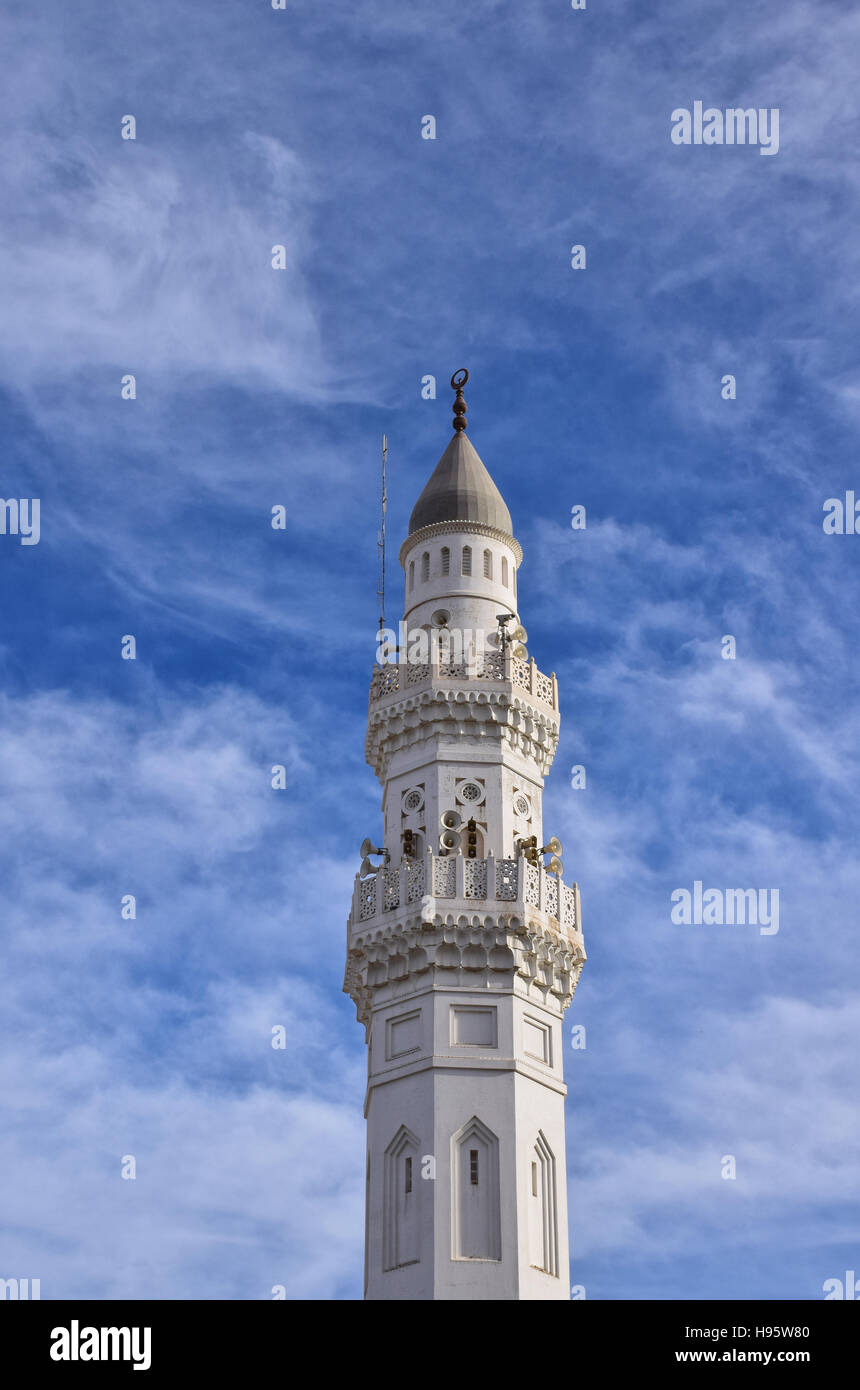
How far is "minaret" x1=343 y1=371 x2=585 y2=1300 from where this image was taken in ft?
163

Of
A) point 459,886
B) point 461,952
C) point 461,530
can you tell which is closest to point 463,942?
point 461,952

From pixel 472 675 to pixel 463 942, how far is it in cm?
875

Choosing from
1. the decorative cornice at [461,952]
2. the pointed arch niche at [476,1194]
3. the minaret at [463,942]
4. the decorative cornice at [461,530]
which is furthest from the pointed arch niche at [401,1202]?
Result: the decorative cornice at [461,530]

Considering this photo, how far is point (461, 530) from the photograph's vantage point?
194ft

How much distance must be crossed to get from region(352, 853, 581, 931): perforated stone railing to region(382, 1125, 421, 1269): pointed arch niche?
21.6 ft

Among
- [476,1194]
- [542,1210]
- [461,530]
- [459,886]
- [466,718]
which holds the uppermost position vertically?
[461,530]

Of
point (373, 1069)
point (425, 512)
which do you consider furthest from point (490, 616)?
point (373, 1069)

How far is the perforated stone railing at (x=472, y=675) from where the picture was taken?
5656 cm

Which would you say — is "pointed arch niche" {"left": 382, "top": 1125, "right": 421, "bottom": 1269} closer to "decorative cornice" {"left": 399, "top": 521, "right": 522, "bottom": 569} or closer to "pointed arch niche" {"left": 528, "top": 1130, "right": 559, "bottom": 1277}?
"pointed arch niche" {"left": 528, "top": 1130, "right": 559, "bottom": 1277}

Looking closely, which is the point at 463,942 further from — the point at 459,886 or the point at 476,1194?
the point at 476,1194

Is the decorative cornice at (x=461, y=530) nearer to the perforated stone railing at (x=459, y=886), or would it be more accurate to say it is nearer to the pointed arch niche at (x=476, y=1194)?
the perforated stone railing at (x=459, y=886)
